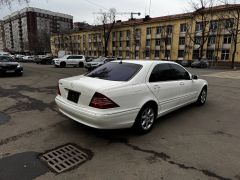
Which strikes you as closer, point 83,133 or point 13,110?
point 83,133

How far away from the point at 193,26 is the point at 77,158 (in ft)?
149

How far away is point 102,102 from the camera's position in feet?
11.2

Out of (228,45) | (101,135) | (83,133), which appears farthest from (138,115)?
(228,45)

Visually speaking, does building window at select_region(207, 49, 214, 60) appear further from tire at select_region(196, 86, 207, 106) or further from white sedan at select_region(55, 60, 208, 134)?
white sedan at select_region(55, 60, 208, 134)

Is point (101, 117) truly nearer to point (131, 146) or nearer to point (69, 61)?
point (131, 146)

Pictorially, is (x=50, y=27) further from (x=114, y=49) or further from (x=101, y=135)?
(x=101, y=135)

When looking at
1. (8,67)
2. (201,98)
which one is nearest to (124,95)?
(201,98)

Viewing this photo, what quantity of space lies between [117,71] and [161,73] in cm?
107

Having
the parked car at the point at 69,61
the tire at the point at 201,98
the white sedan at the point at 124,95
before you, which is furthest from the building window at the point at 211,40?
the white sedan at the point at 124,95

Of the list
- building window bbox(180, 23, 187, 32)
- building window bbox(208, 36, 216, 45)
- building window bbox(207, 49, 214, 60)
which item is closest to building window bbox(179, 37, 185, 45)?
building window bbox(180, 23, 187, 32)

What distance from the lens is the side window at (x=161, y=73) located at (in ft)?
14.3

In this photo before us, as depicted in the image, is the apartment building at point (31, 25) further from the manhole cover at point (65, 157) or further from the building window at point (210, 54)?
the manhole cover at point (65, 157)

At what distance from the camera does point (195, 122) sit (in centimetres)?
491

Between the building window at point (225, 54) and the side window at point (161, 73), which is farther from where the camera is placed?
the building window at point (225, 54)
